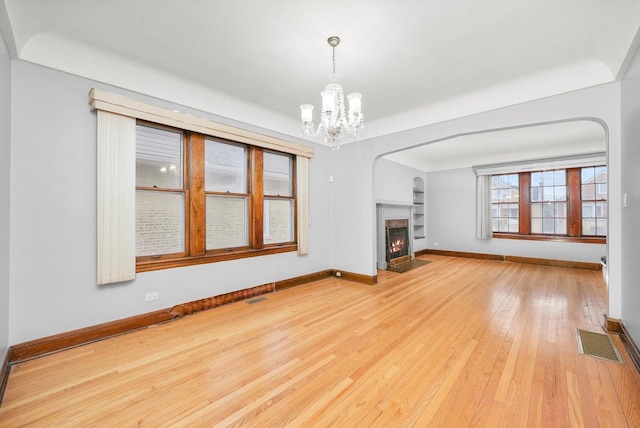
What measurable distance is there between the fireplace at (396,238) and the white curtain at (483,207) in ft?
6.61

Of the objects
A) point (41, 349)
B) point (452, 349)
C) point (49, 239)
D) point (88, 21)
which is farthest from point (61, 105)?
point (452, 349)

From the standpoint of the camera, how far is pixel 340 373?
6.71 ft

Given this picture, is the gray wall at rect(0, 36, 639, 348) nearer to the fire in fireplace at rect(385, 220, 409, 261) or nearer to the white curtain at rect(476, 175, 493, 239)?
the fire in fireplace at rect(385, 220, 409, 261)

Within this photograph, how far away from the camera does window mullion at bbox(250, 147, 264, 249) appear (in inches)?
158

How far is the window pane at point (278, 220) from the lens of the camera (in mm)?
4336

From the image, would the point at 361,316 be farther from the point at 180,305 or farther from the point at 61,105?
the point at 61,105

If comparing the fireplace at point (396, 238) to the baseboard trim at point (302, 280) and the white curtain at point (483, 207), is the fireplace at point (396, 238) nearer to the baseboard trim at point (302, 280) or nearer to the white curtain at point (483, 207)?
the baseboard trim at point (302, 280)

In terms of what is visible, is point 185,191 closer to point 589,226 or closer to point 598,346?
point 598,346

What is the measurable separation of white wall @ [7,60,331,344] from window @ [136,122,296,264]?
452 millimetres

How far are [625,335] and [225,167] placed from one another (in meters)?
4.84

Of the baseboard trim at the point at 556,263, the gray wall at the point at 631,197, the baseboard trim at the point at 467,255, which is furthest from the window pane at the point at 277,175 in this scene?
the baseboard trim at the point at 556,263

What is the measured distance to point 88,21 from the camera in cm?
220

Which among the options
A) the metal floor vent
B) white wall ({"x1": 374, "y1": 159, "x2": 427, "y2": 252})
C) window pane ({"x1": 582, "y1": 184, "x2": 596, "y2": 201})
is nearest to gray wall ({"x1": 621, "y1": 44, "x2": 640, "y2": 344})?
the metal floor vent

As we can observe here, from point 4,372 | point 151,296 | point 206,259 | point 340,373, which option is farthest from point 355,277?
point 4,372
